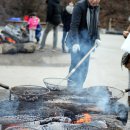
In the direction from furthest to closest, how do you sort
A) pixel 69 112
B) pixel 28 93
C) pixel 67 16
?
1. pixel 67 16
2. pixel 28 93
3. pixel 69 112

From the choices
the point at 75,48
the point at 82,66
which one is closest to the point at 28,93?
the point at 75,48

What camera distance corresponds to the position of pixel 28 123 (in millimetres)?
4125

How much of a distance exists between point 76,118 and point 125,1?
2291 cm

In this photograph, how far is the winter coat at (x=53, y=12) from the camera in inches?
508

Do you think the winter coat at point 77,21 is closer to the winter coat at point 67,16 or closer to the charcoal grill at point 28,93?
the charcoal grill at point 28,93

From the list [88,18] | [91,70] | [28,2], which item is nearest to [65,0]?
[28,2]

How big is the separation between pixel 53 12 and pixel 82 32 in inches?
258

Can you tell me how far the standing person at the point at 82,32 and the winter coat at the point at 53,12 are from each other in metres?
6.33

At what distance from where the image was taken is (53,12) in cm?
1303

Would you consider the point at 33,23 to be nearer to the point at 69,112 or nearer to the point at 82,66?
the point at 82,66

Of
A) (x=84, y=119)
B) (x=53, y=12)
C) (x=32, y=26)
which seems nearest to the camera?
(x=84, y=119)

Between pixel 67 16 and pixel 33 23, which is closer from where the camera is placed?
pixel 67 16

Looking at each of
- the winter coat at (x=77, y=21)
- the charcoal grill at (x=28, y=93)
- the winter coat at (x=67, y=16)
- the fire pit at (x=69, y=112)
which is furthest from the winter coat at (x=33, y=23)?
the fire pit at (x=69, y=112)

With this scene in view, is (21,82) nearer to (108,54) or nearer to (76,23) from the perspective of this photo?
(76,23)
